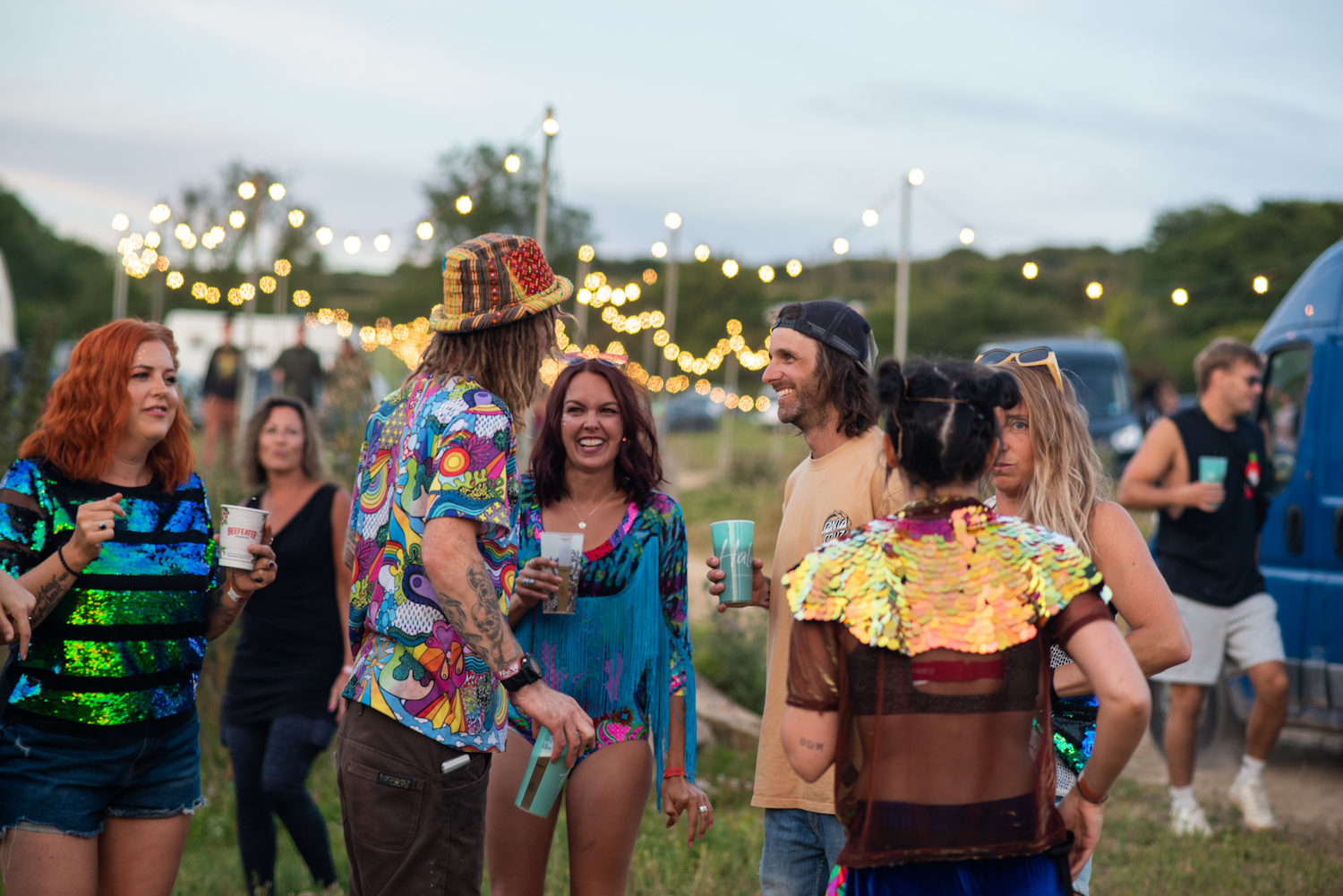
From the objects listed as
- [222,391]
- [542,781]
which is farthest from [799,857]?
[222,391]

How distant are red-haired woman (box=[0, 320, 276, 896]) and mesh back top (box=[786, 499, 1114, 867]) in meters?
1.62

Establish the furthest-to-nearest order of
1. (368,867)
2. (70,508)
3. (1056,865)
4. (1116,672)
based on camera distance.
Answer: (70,508) → (368,867) → (1056,865) → (1116,672)

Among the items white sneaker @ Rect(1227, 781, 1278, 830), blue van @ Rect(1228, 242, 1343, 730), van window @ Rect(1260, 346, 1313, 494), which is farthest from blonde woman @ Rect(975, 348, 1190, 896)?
van window @ Rect(1260, 346, 1313, 494)

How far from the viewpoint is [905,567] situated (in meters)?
1.74

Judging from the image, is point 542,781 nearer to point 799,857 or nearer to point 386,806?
point 386,806

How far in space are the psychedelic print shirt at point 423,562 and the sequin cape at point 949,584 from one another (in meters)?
0.78

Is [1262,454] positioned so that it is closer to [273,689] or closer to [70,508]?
[273,689]

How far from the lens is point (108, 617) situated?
8.27 feet

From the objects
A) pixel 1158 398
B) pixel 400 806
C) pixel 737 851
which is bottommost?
pixel 737 851

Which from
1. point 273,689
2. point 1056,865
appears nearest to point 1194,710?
point 1056,865

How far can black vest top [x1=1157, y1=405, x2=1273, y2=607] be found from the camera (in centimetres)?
487

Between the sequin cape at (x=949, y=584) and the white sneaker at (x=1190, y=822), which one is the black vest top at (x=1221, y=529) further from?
the sequin cape at (x=949, y=584)

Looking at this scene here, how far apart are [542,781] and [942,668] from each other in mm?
1300

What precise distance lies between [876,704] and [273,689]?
2.93 meters
